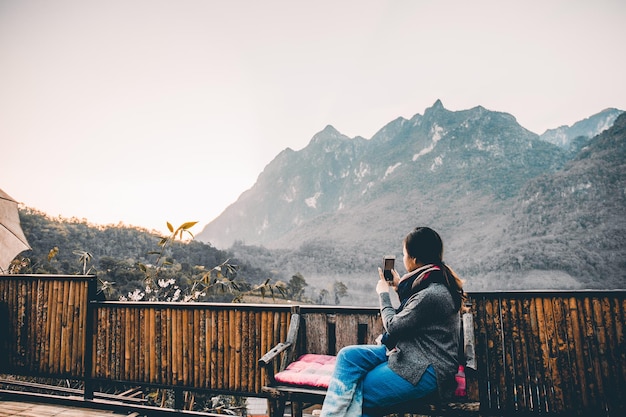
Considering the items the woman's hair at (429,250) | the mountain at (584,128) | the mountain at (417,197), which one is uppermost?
the mountain at (584,128)

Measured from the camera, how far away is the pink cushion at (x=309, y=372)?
2.73m

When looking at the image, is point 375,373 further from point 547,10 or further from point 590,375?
point 547,10

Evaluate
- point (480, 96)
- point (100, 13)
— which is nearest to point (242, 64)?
point (100, 13)

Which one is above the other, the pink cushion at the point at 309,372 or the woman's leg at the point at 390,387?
the woman's leg at the point at 390,387

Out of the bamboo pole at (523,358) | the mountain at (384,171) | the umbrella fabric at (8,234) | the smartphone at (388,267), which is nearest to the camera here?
the smartphone at (388,267)

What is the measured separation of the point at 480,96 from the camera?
117812mm

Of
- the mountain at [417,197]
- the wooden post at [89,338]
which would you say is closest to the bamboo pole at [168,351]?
the wooden post at [89,338]

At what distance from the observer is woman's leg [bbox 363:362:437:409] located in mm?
1935

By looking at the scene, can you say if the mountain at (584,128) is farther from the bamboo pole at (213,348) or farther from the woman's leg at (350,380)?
the woman's leg at (350,380)

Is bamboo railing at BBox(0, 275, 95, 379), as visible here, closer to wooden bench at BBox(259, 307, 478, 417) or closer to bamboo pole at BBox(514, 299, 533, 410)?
wooden bench at BBox(259, 307, 478, 417)

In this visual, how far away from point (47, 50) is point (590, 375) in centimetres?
1760

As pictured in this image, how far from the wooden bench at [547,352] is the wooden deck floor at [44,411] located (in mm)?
1983

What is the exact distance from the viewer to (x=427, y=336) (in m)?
1.96

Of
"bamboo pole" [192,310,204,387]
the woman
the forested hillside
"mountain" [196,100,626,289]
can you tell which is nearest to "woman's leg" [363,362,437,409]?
the woman
